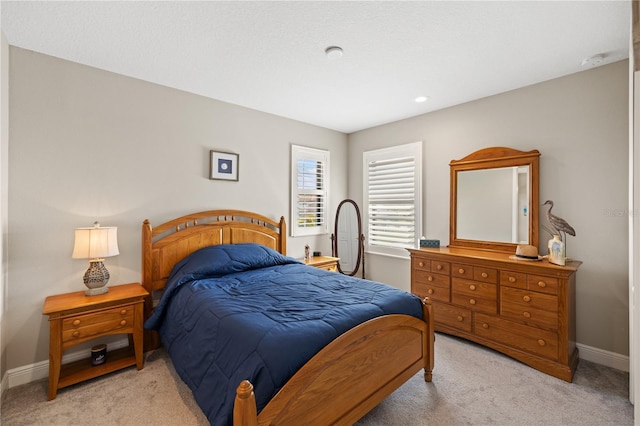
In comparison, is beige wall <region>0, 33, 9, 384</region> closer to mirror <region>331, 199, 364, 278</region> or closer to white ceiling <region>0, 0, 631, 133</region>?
white ceiling <region>0, 0, 631, 133</region>

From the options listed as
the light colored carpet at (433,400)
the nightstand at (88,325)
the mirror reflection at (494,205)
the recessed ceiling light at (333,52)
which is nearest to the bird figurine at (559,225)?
the mirror reflection at (494,205)

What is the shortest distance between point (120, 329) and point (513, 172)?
4014 millimetres

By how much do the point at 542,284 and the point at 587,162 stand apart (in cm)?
123

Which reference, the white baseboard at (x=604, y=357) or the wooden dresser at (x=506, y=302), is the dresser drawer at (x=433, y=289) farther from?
the white baseboard at (x=604, y=357)

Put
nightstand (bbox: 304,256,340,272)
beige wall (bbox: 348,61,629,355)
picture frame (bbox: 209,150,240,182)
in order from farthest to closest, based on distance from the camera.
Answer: nightstand (bbox: 304,256,340,272) → picture frame (bbox: 209,150,240,182) → beige wall (bbox: 348,61,629,355)

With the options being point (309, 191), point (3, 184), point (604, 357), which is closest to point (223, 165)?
point (309, 191)

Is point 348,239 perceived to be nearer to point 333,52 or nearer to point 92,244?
point 333,52

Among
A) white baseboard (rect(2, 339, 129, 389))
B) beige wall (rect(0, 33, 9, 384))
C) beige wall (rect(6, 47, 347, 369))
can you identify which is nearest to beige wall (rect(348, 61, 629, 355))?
beige wall (rect(6, 47, 347, 369))

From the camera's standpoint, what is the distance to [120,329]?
2.36m

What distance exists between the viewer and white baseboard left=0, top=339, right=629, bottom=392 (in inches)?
88.6

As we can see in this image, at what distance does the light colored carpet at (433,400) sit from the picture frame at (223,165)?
1992mm

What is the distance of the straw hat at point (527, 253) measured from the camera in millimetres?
2666

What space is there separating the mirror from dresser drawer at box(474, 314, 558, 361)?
1932 millimetres

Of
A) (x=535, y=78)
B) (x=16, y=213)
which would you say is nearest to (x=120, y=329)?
(x=16, y=213)
